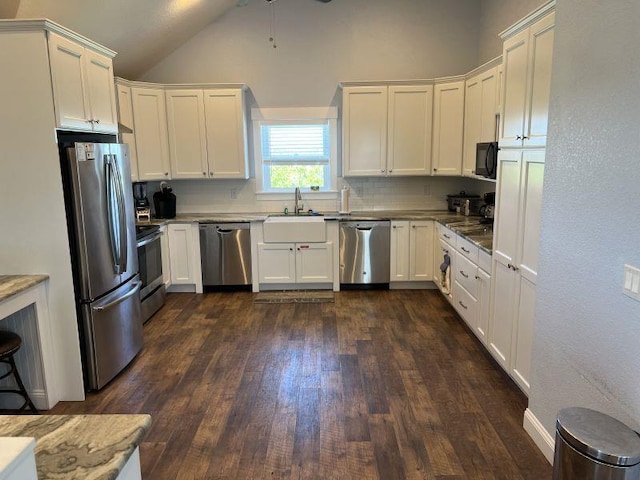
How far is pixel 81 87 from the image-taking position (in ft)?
10.0

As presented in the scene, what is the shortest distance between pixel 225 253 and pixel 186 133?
1.44 m

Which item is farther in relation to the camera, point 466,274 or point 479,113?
point 479,113

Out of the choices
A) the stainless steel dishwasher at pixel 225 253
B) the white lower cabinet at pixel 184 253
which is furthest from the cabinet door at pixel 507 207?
the white lower cabinet at pixel 184 253

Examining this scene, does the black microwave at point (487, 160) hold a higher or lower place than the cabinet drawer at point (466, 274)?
higher

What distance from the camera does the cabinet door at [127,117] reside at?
482 cm

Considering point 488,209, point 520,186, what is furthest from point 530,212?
point 488,209

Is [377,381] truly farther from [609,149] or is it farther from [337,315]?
[609,149]

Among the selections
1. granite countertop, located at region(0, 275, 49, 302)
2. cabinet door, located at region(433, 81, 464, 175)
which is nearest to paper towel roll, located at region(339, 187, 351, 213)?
cabinet door, located at region(433, 81, 464, 175)

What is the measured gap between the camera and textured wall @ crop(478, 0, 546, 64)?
4.50 m

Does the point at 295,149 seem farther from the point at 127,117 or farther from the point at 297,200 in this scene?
the point at 127,117

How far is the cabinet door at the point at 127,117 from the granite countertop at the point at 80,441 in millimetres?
3851

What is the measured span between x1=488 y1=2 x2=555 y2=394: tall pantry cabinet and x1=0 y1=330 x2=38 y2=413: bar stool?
3.00 m

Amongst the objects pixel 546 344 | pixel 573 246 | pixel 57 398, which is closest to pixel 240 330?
pixel 57 398

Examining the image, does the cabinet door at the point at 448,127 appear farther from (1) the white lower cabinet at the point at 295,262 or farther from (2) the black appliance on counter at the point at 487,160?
(1) the white lower cabinet at the point at 295,262
